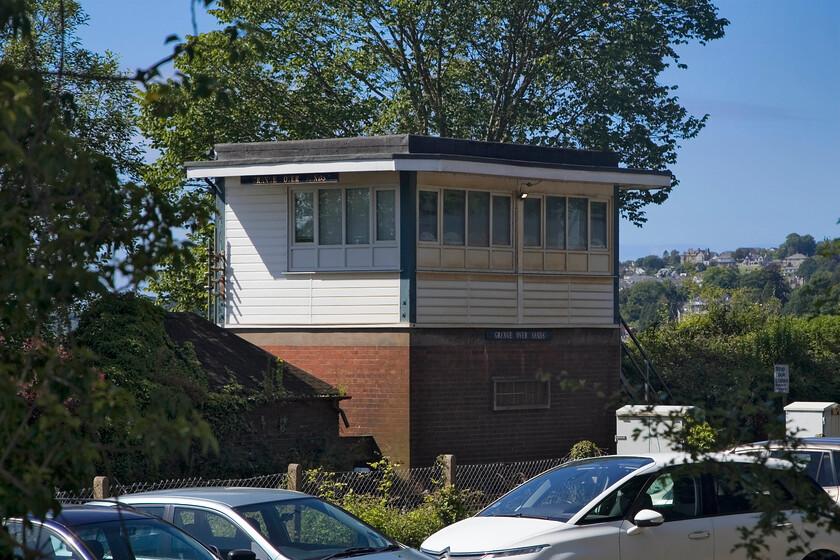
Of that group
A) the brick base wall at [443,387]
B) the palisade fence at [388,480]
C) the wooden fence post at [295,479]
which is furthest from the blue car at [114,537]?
the brick base wall at [443,387]

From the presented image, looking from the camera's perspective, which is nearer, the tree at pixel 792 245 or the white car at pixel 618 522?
the white car at pixel 618 522

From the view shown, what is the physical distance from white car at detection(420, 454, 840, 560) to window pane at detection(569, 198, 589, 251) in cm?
1192

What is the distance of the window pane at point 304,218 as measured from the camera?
2111 cm

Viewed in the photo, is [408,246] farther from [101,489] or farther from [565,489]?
[565,489]

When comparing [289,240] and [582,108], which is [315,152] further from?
[582,108]

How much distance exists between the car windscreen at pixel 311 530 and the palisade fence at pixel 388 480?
2364 millimetres

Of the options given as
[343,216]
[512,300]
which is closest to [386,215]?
[343,216]

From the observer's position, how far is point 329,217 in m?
20.9

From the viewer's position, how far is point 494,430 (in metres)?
21.0

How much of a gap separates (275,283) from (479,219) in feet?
14.1

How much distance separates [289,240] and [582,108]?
1439 cm

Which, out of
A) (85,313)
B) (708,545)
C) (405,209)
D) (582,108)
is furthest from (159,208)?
(582,108)

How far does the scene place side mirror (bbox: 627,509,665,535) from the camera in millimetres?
9617

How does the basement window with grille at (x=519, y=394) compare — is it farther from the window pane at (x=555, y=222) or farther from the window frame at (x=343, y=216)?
the window frame at (x=343, y=216)
